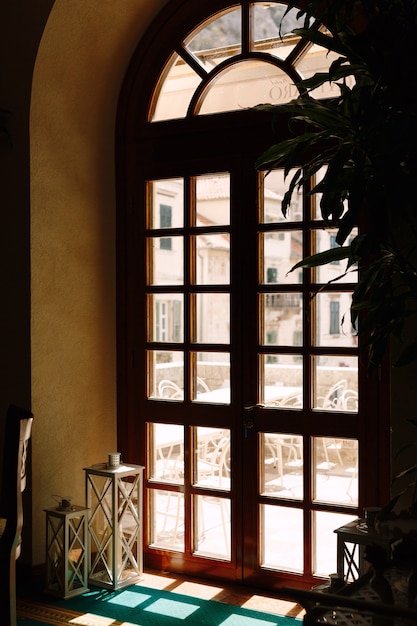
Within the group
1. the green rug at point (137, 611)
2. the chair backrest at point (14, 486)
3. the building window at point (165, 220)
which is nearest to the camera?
the chair backrest at point (14, 486)

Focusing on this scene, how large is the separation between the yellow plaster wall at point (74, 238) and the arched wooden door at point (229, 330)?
0.11m

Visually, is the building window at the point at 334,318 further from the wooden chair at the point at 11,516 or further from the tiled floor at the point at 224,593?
the wooden chair at the point at 11,516

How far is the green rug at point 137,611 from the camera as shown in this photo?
140 inches

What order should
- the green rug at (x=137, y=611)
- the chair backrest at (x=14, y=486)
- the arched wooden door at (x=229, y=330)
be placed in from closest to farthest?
the chair backrest at (x=14, y=486) → the green rug at (x=137, y=611) → the arched wooden door at (x=229, y=330)

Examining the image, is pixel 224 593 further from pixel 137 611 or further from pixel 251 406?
pixel 251 406

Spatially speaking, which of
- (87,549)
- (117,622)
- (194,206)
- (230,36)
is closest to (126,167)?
(194,206)

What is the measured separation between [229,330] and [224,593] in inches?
52.4

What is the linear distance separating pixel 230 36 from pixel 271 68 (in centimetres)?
32

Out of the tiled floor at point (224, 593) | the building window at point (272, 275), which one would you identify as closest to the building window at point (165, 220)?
the building window at point (272, 275)

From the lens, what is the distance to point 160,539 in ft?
14.2

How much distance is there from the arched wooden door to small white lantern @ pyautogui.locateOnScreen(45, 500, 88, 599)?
0.47m

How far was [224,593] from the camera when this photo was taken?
12.9 ft

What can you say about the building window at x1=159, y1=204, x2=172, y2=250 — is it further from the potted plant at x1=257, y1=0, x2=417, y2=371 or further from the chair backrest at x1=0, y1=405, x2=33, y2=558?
the potted plant at x1=257, y1=0, x2=417, y2=371

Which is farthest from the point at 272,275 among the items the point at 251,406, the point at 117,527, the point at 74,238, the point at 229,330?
the point at 117,527
